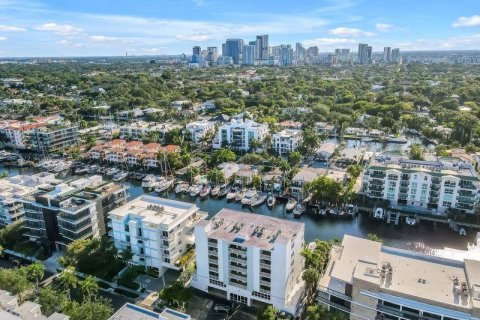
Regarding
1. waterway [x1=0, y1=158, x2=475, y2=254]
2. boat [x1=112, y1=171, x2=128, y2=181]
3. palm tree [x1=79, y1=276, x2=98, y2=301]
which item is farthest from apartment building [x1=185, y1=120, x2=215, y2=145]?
palm tree [x1=79, y1=276, x2=98, y2=301]

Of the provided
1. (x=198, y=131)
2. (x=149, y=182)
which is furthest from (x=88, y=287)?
(x=198, y=131)

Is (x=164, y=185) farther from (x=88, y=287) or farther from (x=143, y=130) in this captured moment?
(x=88, y=287)

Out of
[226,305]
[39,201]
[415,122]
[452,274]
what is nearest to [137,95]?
[415,122]

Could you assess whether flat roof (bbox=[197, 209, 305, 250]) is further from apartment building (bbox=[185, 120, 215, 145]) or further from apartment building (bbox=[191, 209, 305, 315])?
apartment building (bbox=[185, 120, 215, 145])

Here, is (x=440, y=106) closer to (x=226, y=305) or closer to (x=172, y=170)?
(x=172, y=170)

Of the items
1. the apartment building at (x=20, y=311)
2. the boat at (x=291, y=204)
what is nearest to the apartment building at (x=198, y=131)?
the boat at (x=291, y=204)

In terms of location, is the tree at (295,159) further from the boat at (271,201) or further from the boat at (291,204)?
the boat at (291,204)
